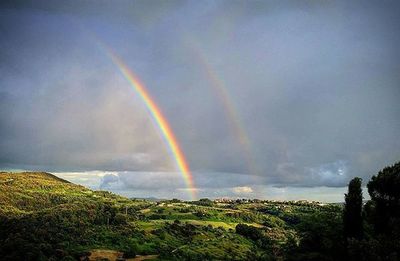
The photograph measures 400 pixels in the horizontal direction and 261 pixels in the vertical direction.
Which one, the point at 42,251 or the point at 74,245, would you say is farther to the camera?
the point at 74,245

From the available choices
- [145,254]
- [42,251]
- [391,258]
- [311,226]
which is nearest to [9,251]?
[42,251]

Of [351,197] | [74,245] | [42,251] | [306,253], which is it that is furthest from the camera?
[74,245]

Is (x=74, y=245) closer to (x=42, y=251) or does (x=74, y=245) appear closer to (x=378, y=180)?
(x=42, y=251)

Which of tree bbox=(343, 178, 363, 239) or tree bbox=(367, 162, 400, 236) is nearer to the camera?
tree bbox=(343, 178, 363, 239)

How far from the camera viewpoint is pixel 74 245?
19662 centimetres

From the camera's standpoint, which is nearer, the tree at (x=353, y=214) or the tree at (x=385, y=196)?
the tree at (x=353, y=214)

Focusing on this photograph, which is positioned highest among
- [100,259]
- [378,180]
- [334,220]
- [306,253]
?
[378,180]

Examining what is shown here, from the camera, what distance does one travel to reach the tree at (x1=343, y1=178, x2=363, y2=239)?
65875mm

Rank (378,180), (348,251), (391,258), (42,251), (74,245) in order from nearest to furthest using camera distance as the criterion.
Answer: (391,258), (348,251), (378,180), (42,251), (74,245)

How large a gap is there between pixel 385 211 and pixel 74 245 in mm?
160020

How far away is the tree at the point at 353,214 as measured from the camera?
65.9 m

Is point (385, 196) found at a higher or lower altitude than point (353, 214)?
higher

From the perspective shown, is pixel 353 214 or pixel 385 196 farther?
pixel 385 196

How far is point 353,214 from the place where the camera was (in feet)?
219
